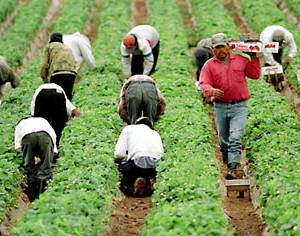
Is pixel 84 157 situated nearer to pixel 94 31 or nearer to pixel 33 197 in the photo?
pixel 33 197

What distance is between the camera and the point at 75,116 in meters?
13.9

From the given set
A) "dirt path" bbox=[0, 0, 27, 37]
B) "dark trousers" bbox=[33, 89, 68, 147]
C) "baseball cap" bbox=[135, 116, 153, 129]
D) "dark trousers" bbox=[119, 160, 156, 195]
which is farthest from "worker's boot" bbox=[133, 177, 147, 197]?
"dirt path" bbox=[0, 0, 27, 37]

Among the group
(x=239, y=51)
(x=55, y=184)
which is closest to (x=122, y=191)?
(x=55, y=184)

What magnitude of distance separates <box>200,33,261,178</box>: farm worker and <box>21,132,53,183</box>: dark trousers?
2.60 metres

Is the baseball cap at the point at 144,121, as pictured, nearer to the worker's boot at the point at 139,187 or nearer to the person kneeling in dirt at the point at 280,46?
the worker's boot at the point at 139,187

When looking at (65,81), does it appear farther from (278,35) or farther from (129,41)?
(278,35)

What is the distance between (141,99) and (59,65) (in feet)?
8.88

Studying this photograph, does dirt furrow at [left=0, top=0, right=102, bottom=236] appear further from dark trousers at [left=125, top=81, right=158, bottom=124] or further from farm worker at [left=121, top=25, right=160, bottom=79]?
farm worker at [left=121, top=25, right=160, bottom=79]

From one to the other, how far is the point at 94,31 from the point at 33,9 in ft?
11.5

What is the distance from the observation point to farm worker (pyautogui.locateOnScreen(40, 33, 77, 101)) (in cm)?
1562

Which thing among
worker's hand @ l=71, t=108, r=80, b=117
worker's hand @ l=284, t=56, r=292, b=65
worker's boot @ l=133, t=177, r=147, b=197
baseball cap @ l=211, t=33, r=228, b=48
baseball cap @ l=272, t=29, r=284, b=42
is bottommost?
worker's boot @ l=133, t=177, r=147, b=197

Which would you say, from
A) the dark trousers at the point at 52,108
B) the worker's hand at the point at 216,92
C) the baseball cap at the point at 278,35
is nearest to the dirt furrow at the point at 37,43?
the dark trousers at the point at 52,108

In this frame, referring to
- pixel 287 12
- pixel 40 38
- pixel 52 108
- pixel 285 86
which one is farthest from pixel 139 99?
pixel 287 12

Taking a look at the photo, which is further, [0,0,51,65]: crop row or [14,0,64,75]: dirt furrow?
[14,0,64,75]: dirt furrow
